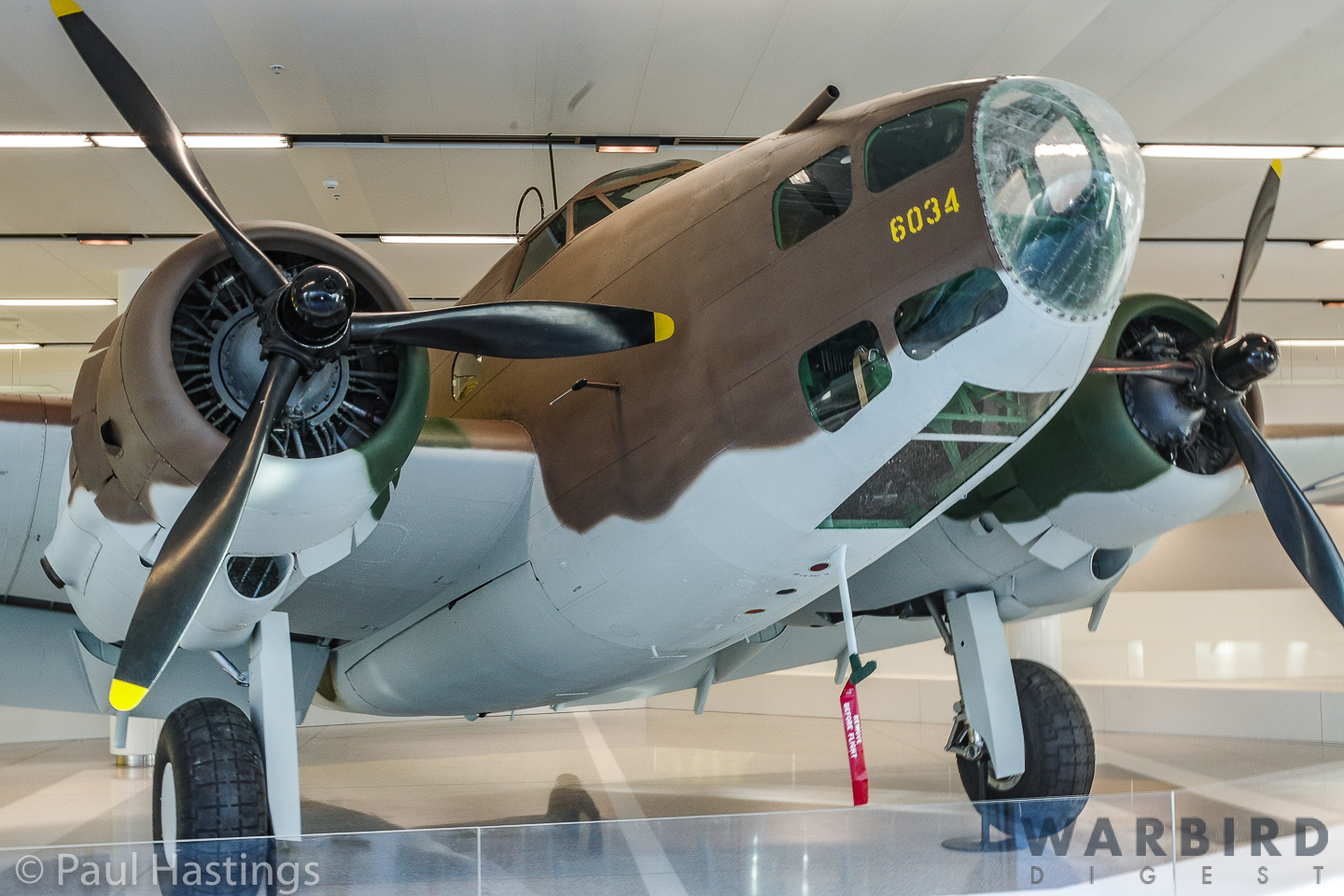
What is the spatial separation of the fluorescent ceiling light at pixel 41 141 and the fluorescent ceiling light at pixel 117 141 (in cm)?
8

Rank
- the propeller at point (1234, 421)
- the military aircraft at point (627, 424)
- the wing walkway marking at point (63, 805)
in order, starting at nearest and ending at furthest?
1. the military aircraft at point (627, 424)
2. the propeller at point (1234, 421)
3. the wing walkway marking at point (63, 805)

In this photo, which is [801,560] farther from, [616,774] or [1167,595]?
[1167,595]

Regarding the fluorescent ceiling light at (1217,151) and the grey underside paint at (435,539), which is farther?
the fluorescent ceiling light at (1217,151)

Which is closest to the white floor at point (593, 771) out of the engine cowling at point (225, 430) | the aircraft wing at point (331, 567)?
the aircraft wing at point (331, 567)

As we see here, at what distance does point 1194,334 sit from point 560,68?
190 inches

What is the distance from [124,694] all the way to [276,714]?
1128 mm

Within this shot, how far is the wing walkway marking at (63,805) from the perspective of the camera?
8.05 metres

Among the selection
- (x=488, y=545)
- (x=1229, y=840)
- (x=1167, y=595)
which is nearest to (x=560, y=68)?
(x=488, y=545)

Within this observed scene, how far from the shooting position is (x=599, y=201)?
570cm

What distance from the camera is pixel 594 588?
4.89m

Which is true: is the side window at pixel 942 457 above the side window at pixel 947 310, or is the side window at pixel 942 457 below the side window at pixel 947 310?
below

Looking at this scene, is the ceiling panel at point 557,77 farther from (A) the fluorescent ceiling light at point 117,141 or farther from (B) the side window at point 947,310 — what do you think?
(B) the side window at point 947,310

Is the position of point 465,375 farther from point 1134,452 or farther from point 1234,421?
point 1234,421

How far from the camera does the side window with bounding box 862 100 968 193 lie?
3682mm
